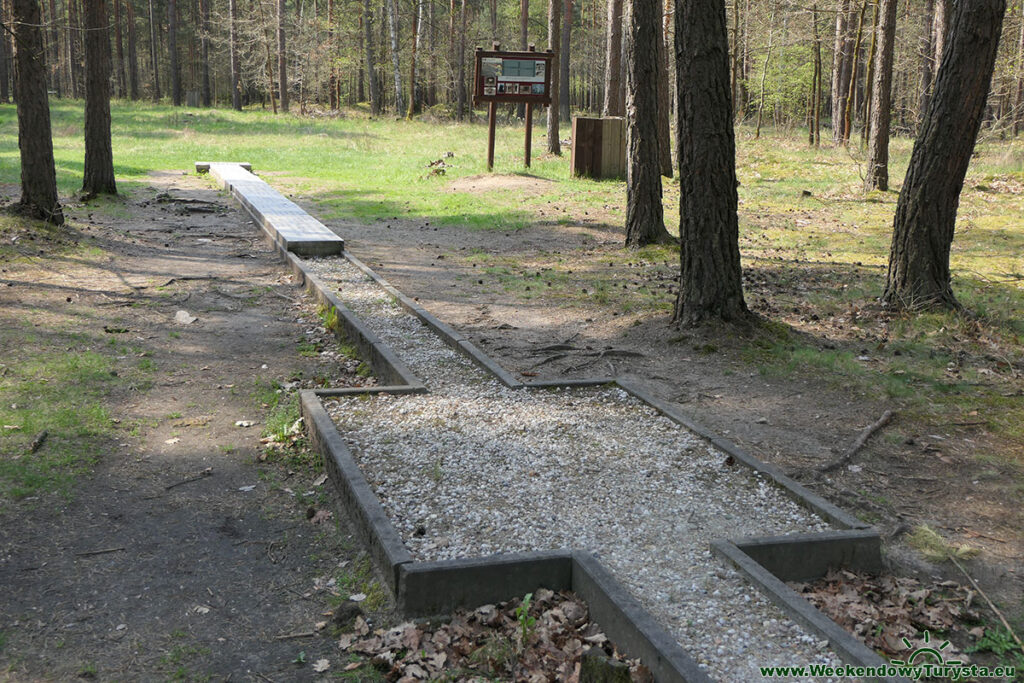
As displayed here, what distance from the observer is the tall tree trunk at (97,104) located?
14.1 metres

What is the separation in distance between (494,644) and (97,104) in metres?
14.3

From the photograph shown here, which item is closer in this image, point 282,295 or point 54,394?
point 54,394

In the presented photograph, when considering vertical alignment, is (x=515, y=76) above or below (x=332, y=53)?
below

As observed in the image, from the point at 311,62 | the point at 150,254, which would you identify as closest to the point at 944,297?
the point at 150,254

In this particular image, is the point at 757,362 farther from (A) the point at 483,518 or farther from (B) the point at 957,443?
(A) the point at 483,518

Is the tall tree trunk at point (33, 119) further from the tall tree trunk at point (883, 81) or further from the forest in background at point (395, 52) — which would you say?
the forest in background at point (395, 52)

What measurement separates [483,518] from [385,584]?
610 mm

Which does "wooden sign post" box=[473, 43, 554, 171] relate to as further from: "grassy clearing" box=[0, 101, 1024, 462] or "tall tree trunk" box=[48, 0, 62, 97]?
"tall tree trunk" box=[48, 0, 62, 97]

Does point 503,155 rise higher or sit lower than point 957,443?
higher

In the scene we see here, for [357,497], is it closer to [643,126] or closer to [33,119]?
[643,126]

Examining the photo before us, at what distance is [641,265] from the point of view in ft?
36.1

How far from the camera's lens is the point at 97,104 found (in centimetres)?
1477

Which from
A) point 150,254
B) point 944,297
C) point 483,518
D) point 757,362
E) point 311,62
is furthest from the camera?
point 311,62

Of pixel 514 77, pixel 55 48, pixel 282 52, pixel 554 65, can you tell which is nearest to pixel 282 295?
pixel 514 77
